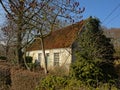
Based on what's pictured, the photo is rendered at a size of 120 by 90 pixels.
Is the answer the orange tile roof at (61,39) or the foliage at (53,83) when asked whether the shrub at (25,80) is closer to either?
the foliage at (53,83)

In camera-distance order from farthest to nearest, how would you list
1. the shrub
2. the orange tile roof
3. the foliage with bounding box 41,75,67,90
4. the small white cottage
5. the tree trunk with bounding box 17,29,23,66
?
the small white cottage < the orange tile roof < the tree trunk with bounding box 17,29,23,66 < the shrub < the foliage with bounding box 41,75,67,90

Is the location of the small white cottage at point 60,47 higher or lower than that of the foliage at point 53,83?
higher

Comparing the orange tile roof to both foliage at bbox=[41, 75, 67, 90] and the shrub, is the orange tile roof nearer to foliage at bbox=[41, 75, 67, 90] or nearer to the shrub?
the shrub

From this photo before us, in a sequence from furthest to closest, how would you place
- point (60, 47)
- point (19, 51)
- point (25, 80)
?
point (60, 47) → point (19, 51) → point (25, 80)

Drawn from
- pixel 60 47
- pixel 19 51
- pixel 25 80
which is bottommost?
pixel 25 80

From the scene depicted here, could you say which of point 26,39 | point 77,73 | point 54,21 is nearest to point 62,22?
point 54,21

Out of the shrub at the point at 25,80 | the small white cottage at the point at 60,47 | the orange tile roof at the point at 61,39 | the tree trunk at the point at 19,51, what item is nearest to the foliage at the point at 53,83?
the shrub at the point at 25,80

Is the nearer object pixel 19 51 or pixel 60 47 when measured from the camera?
pixel 19 51

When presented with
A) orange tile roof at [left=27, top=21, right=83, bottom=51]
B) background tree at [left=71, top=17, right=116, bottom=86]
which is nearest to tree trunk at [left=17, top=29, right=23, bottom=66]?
orange tile roof at [left=27, top=21, right=83, bottom=51]

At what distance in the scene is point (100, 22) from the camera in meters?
22.6

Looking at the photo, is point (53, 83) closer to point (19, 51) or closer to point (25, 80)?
point (25, 80)

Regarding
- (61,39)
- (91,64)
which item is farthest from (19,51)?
(61,39)

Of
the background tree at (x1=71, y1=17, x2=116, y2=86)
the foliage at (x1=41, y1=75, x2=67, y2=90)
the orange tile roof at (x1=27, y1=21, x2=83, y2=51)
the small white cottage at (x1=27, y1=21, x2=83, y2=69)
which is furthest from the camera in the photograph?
the small white cottage at (x1=27, y1=21, x2=83, y2=69)

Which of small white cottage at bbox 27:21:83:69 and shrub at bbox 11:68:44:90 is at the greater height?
small white cottage at bbox 27:21:83:69
